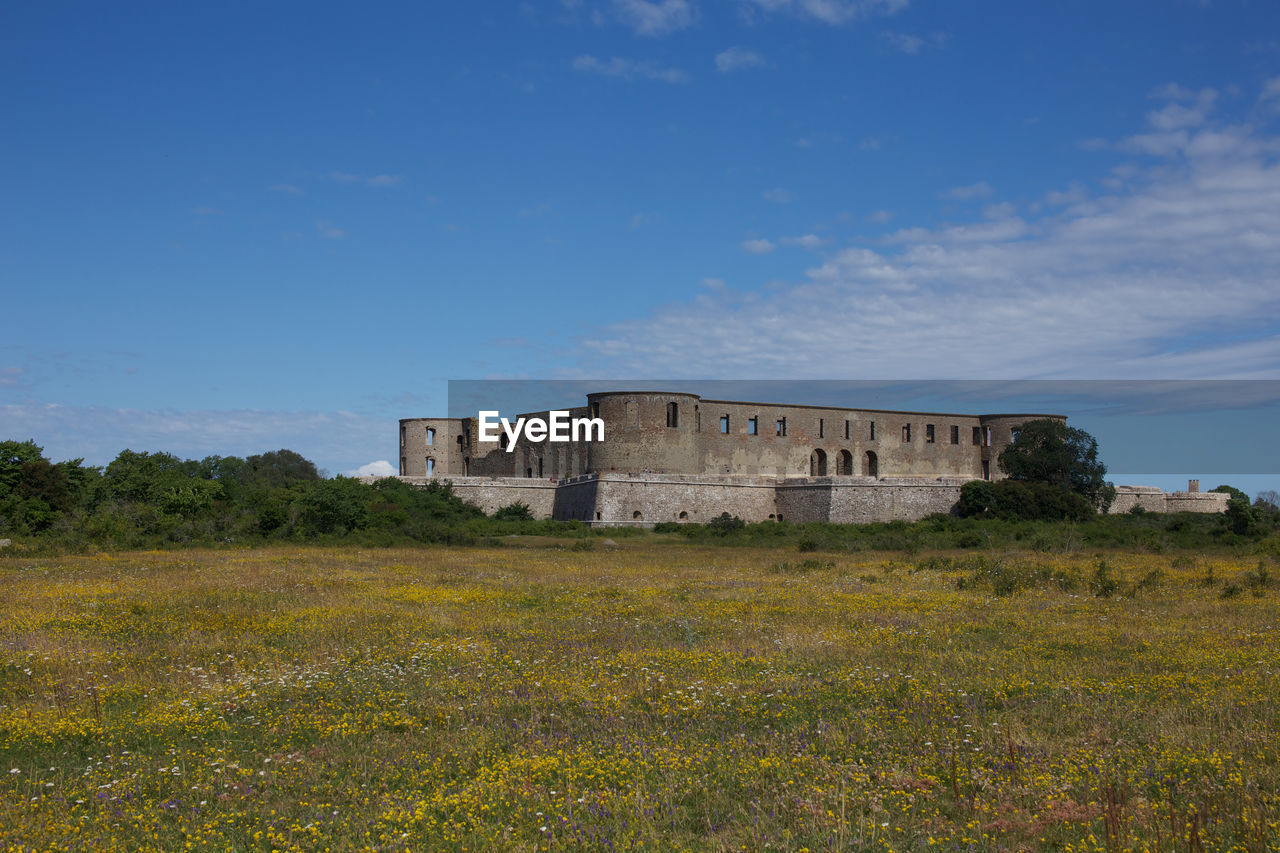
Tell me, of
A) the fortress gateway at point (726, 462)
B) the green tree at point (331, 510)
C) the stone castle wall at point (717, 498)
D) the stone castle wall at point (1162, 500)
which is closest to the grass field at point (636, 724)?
the green tree at point (331, 510)

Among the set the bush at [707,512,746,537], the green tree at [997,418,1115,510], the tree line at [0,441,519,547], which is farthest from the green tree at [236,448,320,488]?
the green tree at [997,418,1115,510]

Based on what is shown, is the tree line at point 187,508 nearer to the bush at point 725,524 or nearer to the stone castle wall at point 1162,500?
the bush at point 725,524

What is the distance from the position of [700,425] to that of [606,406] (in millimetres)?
6314

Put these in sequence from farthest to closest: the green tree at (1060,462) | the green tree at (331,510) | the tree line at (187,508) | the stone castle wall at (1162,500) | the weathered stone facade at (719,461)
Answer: the stone castle wall at (1162,500)
the green tree at (1060,462)
the weathered stone facade at (719,461)
the green tree at (331,510)
the tree line at (187,508)

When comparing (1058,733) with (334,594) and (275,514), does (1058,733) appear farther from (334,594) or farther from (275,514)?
(275,514)

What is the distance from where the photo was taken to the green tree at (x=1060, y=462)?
5675cm

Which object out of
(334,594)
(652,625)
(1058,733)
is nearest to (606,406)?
(334,594)

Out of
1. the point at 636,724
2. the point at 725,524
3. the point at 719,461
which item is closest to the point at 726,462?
the point at 719,461

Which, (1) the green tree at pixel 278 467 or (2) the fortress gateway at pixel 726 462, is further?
(1) the green tree at pixel 278 467

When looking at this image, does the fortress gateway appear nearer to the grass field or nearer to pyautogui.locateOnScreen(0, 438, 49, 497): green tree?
pyautogui.locateOnScreen(0, 438, 49, 497): green tree

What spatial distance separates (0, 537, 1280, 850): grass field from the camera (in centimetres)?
575

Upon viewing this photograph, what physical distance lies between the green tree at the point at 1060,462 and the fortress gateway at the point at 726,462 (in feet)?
13.5

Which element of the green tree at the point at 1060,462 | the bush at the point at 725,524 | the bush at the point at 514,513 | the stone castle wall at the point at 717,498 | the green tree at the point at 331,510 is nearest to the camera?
the green tree at the point at 331,510

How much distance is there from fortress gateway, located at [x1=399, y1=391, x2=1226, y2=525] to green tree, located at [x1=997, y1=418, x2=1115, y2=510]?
4.12 m
